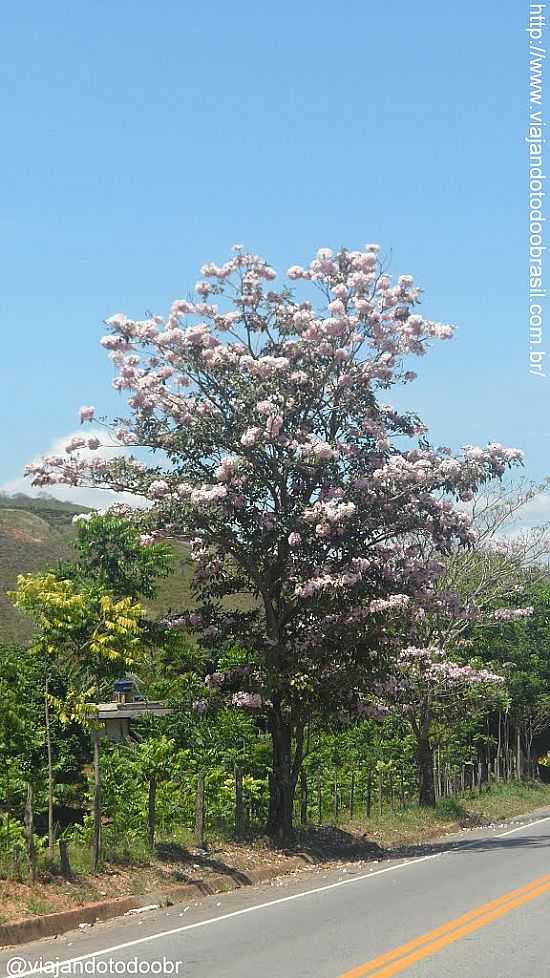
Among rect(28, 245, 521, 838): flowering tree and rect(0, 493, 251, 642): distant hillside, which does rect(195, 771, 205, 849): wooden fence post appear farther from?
rect(0, 493, 251, 642): distant hillside

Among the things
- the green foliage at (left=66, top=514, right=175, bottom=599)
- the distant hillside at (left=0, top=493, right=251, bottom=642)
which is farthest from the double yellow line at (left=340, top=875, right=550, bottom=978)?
the distant hillside at (left=0, top=493, right=251, bottom=642)

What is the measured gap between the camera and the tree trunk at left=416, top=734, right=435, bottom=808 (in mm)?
31938

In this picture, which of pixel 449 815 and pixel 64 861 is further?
pixel 449 815

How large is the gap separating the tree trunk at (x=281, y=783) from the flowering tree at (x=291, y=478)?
33mm

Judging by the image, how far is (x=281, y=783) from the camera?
21.1 meters

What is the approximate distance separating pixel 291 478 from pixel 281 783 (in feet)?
18.8

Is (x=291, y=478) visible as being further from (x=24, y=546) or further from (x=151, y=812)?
(x=24, y=546)

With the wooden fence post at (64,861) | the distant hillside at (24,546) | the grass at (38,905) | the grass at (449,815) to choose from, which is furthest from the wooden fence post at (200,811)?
the distant hillside at (24,546)

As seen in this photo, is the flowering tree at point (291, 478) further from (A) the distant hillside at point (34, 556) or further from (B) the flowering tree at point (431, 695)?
(A) the distant hillside at point (34, 556)

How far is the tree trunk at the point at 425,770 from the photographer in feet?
105

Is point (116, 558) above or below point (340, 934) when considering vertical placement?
above

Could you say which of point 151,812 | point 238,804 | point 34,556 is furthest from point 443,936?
point 34,556

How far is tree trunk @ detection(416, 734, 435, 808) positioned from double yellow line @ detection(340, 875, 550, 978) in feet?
56.9

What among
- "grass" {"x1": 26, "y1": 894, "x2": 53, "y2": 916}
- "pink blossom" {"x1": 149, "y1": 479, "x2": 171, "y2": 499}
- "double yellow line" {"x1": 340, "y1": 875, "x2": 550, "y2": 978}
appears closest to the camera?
"double yellow line" {"x1": 340, "y1": 875, "x2": 550, "y2": 978}
